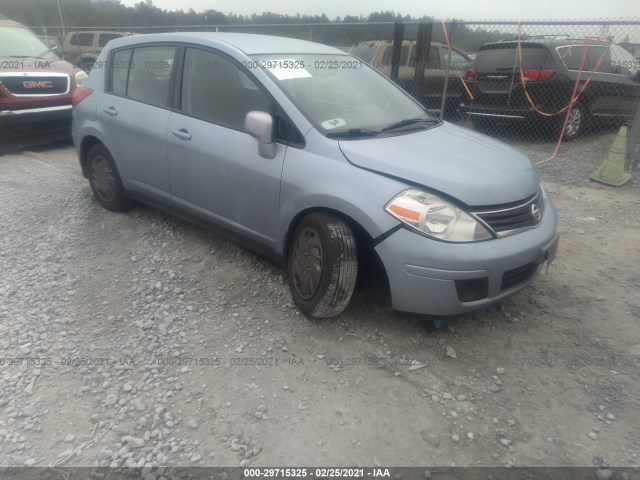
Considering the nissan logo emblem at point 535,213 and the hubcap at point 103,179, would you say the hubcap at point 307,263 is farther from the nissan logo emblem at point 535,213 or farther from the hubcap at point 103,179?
the hubcap at point 103,179

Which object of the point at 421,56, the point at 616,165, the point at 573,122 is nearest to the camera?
the point at 616,165

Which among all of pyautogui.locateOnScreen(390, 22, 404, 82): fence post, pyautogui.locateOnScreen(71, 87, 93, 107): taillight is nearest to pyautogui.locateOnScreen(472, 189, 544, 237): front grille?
pyautogui.locateOnScreen(71, 87, 93, 107): taillight

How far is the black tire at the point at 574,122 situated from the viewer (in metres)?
7.32

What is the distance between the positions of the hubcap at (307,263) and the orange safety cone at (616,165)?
15.3ft

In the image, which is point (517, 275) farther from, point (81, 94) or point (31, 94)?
point (31, 94)

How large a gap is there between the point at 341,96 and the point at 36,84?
5.66m

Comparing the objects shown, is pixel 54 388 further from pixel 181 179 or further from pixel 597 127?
pixel 597 127

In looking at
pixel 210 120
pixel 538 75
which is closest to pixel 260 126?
pixel 210 120

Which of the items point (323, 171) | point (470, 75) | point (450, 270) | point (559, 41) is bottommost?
point (450, 270)

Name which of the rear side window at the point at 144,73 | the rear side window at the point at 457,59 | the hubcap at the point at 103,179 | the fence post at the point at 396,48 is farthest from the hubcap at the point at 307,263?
the rear side window at the point at 457,59

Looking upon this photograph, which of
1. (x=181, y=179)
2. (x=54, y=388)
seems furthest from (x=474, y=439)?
(x=181, y=179)

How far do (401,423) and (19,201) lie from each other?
182 inches

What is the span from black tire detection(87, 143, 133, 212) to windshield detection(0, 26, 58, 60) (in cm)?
421

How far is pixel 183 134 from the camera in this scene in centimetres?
352
